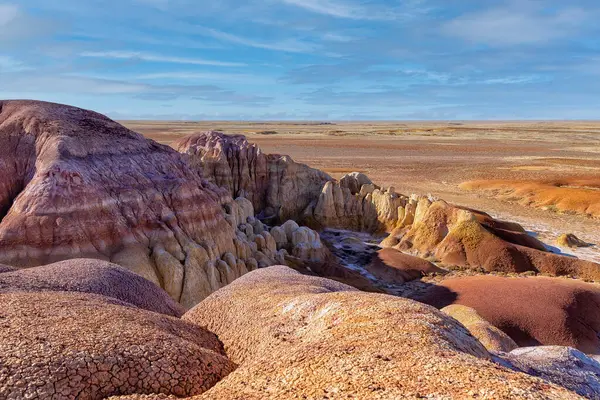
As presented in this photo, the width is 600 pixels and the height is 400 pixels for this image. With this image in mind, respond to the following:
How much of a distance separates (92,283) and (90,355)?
466 cm

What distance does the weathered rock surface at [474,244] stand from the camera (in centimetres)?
2547

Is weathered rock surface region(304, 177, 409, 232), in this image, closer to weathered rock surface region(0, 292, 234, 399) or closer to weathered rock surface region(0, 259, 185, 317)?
weathered rock surface region(0, 259, 185, 317)

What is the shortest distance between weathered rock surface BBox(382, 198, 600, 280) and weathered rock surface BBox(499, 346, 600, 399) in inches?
675

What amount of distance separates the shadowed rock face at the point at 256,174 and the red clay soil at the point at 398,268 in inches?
312

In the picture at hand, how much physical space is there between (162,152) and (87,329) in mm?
12915

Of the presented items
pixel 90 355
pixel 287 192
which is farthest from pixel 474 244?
pixel 90 355

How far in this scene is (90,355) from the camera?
21.5 feet

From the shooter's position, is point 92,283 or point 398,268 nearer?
point 92,283

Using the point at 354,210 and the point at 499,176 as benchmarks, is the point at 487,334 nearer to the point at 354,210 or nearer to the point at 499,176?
the point at 354,210

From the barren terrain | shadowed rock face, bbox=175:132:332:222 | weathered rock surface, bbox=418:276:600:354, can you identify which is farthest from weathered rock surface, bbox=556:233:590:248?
shadowed rock face, bbox=175:132:332:222

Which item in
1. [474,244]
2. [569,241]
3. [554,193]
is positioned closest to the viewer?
[474,244]

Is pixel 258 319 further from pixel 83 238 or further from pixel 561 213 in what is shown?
pixel 561 213

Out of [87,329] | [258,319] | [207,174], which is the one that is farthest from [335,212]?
[87,329]

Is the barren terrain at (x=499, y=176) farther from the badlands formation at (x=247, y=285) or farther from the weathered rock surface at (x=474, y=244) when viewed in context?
the badlands formation at (x=247, y=285)
